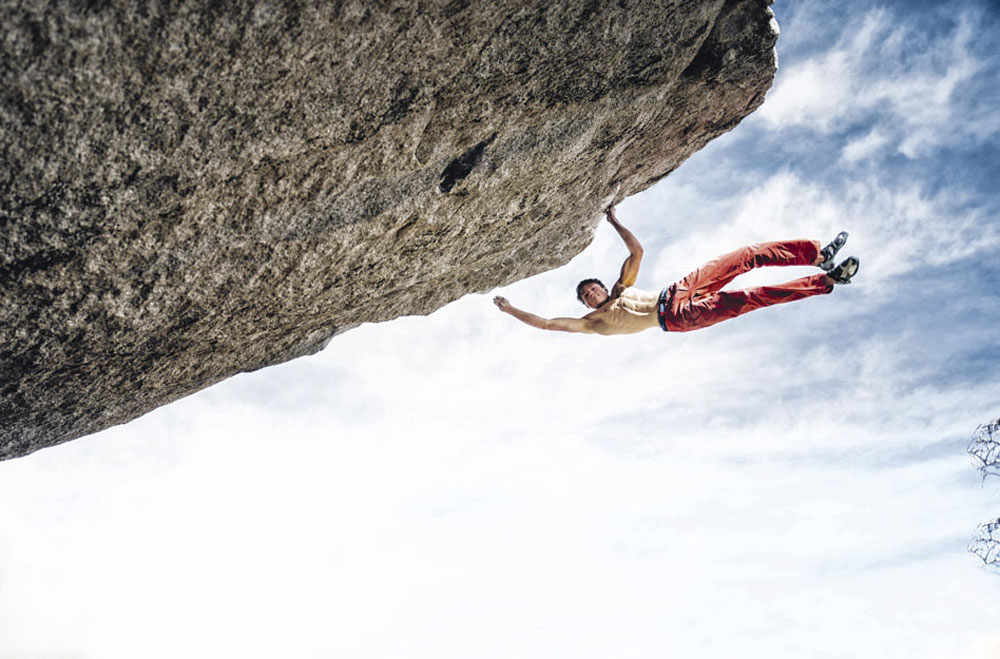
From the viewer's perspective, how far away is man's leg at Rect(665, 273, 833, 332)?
5.96 m

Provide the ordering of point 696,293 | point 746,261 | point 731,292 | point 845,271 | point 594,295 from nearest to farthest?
1. point 845,271
2. point 746,261
3. point 731,292
4. point 696,293
5. point 594,295

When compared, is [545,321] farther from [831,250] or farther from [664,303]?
[831,250]

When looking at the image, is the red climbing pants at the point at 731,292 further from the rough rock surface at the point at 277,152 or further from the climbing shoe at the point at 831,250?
the rough rock surface at the point at 277,152

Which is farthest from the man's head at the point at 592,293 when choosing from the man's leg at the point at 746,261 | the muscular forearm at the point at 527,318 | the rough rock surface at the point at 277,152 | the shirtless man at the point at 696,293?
the rough rock surface at the point at 277,152

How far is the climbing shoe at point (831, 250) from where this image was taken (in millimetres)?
5535

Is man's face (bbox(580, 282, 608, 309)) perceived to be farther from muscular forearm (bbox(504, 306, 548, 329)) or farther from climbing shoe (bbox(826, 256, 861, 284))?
climbing shoe (bbox(826, 256, 861, 284))

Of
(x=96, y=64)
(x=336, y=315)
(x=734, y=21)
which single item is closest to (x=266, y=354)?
(x=336, y=315)

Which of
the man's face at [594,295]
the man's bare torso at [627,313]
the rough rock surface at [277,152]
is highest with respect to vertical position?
the man's face at [594,295]

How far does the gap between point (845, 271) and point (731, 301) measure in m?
1.16

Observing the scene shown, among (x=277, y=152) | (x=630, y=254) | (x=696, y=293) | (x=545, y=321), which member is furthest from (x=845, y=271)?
(x=277, y=152)

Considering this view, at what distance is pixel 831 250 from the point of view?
5.62 meters

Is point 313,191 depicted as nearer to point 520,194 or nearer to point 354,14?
point 354,14

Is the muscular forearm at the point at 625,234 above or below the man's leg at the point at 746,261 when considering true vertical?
above

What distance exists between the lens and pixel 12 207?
3.37 m
